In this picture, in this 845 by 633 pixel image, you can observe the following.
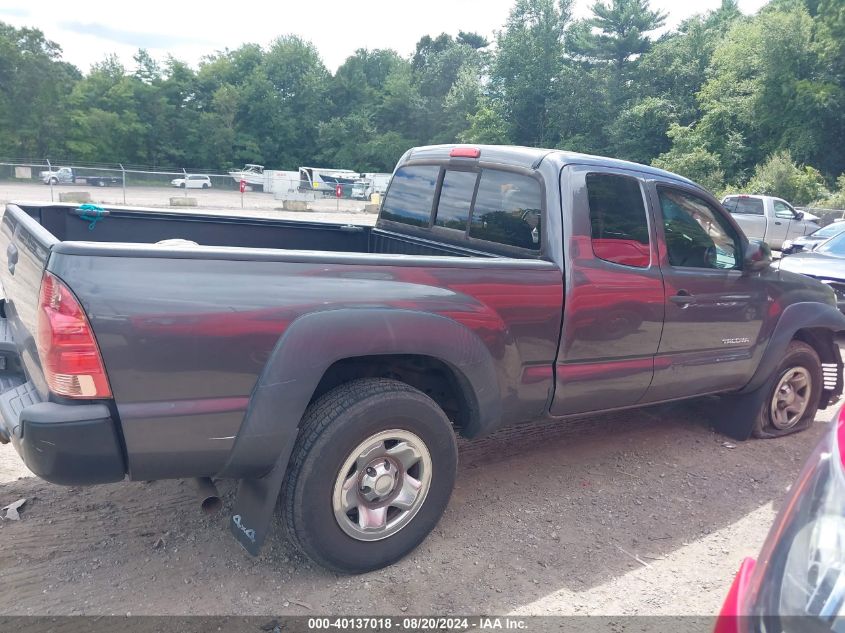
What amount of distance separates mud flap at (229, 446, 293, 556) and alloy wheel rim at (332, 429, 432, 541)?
0.27 meters

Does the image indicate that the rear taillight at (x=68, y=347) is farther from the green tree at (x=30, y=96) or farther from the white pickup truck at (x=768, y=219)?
the green tree at (x=30, y=96)

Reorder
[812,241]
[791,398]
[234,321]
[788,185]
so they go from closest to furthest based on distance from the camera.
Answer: [234,321] < [791,398] < [812,241] < [788,185]

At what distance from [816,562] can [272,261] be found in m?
2.08

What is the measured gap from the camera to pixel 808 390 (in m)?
5.37

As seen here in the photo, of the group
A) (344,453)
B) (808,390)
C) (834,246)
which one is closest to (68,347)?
(344,453)

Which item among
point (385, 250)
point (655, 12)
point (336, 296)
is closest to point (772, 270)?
point (385, 250)

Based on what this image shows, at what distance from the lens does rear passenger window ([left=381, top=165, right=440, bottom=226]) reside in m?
4.54

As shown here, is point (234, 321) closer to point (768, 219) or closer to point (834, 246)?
point (834, 246)

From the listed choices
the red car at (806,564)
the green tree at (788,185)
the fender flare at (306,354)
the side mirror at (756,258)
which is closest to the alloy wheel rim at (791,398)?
the side mirror at (756,258)

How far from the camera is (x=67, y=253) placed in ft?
7.80

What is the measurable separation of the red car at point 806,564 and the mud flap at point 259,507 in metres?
1.79

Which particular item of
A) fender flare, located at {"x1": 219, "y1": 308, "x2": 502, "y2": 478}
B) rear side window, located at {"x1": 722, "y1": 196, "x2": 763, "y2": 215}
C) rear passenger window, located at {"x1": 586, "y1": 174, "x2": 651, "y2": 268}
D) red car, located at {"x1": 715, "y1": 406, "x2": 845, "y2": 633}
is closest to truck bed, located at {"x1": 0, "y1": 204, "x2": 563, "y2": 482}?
fender flare, located at {"x1": 219, "y1": 308, "x2": 502, "y2": 478}

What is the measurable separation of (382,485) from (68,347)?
4.82 ft

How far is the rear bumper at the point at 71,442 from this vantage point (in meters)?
2.42
